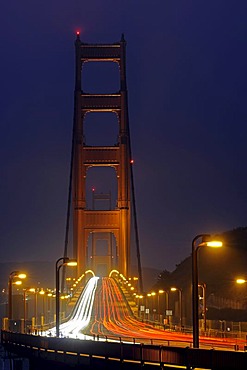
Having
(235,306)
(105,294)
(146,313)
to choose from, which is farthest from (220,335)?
(105,294)

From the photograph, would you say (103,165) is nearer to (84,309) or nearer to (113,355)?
(84,309)

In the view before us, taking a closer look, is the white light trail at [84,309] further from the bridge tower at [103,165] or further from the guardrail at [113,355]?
the guardrail at [113,355]

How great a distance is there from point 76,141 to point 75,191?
7.17 metres

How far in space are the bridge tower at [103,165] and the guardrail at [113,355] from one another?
72566 millimetres

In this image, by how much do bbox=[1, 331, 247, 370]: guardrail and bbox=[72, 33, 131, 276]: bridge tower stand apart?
72.6 meters

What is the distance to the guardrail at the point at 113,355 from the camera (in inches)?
1103

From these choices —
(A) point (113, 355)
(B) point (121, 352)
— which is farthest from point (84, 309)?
(B) point (121, 352)

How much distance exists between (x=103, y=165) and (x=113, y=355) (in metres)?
93.3

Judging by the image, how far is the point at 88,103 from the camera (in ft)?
427

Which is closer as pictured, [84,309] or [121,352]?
[121,352]

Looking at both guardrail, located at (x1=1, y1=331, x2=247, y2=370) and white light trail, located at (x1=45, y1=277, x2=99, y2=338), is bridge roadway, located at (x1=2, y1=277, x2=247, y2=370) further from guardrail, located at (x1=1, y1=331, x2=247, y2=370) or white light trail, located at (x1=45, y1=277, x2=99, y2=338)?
white light trail, located at (x1=45, y1=277, x2=99, y2=338)

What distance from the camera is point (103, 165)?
127438 mm

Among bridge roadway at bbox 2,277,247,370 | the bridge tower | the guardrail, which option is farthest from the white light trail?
the guardrail

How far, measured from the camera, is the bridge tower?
123 m
